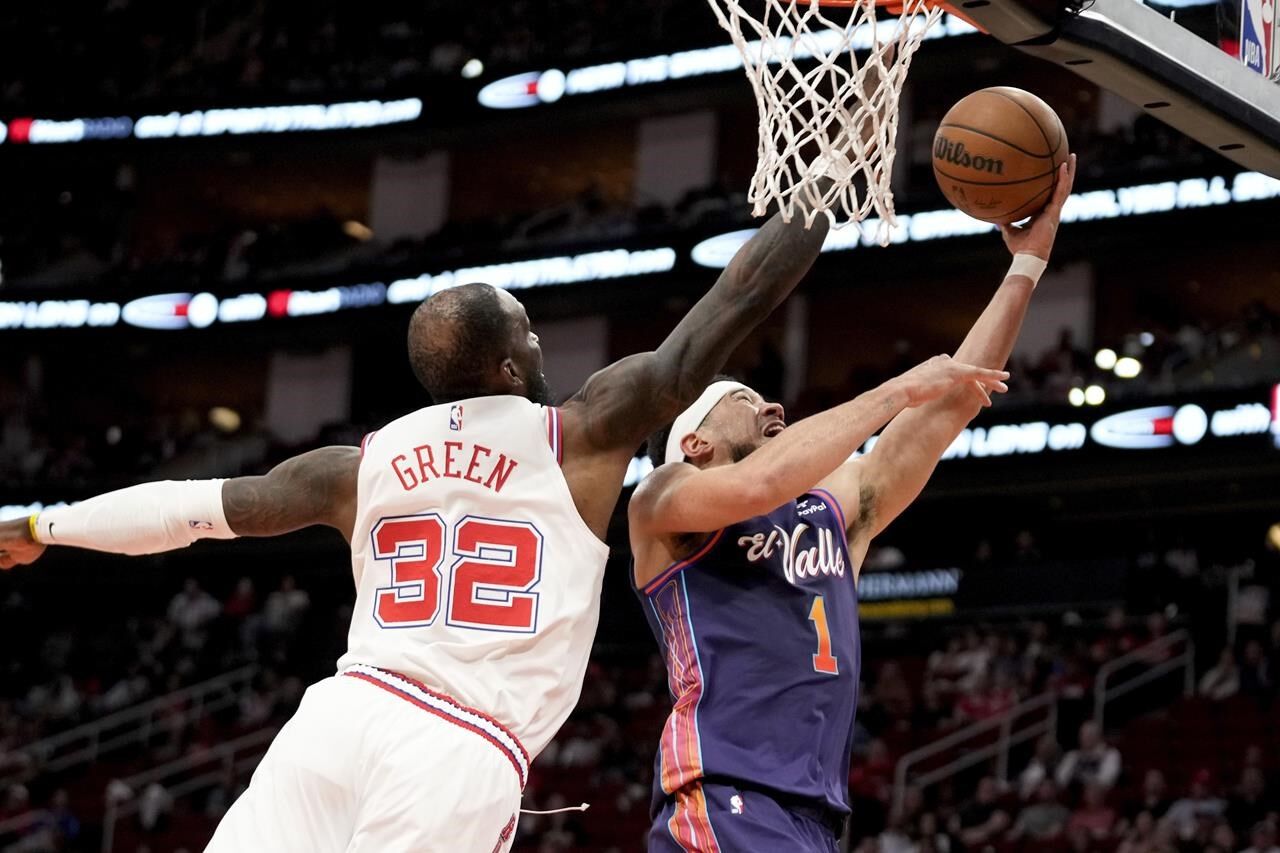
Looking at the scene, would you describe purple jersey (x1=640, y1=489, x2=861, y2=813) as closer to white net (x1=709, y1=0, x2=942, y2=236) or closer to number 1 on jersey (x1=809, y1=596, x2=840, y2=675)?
number 1 on jersey (x1=809, y1=596, x2=840, y2=675)

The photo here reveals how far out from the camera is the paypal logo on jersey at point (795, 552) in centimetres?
433

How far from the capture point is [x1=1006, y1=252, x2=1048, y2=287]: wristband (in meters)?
4.73

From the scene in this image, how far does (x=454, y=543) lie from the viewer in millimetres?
3889

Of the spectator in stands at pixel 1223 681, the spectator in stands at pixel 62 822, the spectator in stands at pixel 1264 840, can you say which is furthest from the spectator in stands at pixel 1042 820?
the spectator in stands at pixel 62 822

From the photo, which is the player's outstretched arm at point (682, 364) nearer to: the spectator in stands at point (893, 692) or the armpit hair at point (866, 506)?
the armpit hair at point (866, 506)

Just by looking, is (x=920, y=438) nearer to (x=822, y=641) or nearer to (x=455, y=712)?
(x=822, y=641)

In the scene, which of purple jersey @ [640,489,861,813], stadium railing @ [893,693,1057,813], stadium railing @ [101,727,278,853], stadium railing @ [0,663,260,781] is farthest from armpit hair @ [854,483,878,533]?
stadium railing @ [0,663,260,781]

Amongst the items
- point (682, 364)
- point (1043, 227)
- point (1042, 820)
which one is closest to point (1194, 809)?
point (1042, 820)

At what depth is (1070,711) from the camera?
14852 millimetres

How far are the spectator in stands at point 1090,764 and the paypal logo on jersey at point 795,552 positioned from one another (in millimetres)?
9283

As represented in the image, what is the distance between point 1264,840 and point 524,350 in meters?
8.83

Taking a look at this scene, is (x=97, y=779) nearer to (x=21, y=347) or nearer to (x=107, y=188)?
(x=21, y=347)

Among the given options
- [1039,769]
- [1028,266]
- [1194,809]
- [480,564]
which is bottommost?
[1194,809]

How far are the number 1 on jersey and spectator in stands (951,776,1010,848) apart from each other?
8820 millimetres
